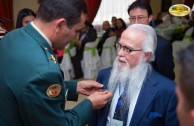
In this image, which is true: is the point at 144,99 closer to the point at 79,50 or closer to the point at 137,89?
the point at 137,89

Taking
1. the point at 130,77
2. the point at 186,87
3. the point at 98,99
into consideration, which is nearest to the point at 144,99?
the point at 130,77

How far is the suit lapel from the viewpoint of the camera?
166 centimetres

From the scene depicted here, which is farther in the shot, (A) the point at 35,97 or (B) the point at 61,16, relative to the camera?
(B) the point at 61,16

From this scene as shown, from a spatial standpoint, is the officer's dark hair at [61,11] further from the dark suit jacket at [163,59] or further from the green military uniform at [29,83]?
the dark suit jacket at [163,59]

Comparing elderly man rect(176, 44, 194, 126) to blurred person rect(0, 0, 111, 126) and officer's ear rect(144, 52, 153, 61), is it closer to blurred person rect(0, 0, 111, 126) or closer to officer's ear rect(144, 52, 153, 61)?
blurred person rect(0, 0, 111, 126)

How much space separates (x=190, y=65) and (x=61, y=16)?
0.73 m

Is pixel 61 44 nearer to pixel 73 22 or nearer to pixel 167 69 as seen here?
pixel 73 22

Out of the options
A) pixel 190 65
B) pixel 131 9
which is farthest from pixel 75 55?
pixel 190 65

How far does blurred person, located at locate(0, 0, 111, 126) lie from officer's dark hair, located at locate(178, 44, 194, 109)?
2.01 ft

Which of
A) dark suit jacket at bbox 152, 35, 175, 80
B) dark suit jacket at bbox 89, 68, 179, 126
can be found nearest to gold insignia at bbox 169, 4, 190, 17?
dark suit jacket at bbox 152, 35, 175, 80

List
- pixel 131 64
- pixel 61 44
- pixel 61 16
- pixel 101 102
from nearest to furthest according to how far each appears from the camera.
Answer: pixel 61 16
pixel 61 44
pixel 101 102
pixel 131 64

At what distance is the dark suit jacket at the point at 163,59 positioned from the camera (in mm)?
2531

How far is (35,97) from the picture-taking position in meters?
1.19

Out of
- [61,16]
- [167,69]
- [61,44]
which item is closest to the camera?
[61,16]
